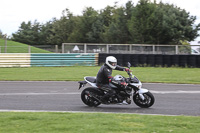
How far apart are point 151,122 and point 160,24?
167 feet

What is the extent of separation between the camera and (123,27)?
220 feet

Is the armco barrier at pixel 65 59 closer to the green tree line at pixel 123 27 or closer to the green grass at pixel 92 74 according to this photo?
the green grass at pixel 92 74

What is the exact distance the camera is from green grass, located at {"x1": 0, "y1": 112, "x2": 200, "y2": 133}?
631cm

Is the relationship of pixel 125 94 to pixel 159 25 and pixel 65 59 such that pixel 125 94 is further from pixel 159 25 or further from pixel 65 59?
pixel 159 25

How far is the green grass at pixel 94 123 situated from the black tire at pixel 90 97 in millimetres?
1882

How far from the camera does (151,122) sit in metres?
7.06

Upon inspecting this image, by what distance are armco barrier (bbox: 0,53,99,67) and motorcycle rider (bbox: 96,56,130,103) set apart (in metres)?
17.8

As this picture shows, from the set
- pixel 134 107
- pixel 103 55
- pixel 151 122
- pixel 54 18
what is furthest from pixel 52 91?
pixel 54 18

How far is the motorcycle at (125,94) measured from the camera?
30.6ft

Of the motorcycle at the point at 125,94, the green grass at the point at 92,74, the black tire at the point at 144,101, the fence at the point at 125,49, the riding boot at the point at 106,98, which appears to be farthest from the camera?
the fence at the point at 125,49

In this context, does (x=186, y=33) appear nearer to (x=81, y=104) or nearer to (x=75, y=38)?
Answer: (x=75, y=38)

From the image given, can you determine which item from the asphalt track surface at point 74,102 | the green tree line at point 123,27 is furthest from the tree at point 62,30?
the asphalt track surface at point 74,102

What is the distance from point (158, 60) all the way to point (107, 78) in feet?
55.1

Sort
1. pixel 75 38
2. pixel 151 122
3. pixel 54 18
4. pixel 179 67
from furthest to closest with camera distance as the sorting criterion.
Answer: pixel 54 18
pixel 75 38
pixel 179 67
pixel 151 122
